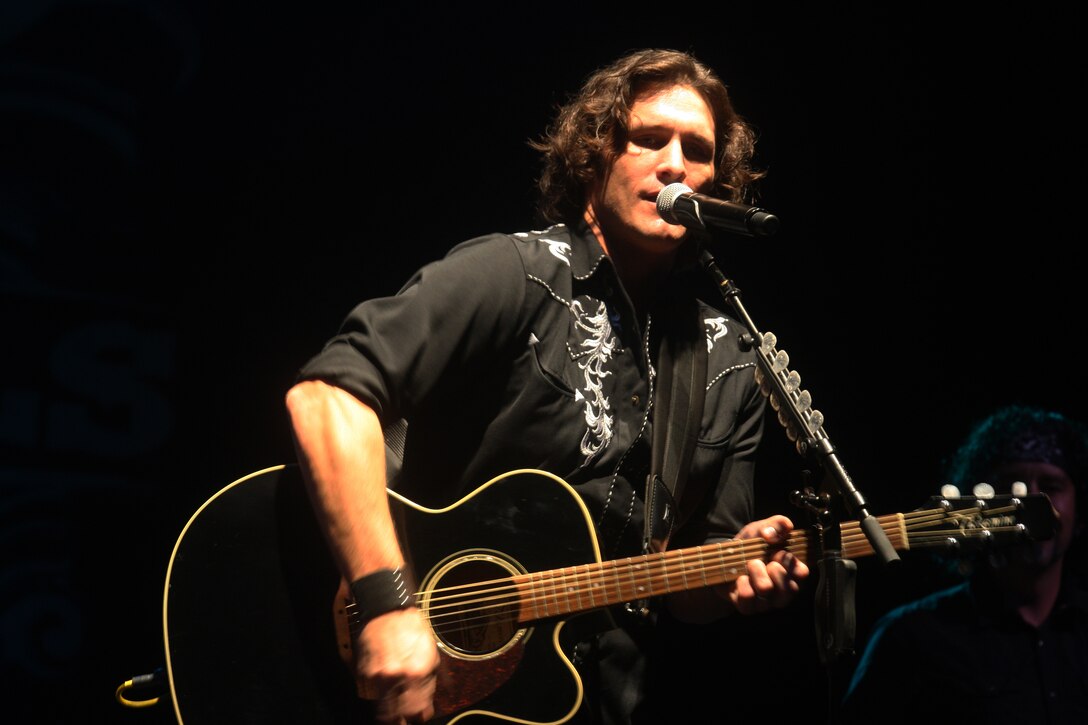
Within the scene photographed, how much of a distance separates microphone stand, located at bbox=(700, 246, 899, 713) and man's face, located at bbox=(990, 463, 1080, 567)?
178 centimetres

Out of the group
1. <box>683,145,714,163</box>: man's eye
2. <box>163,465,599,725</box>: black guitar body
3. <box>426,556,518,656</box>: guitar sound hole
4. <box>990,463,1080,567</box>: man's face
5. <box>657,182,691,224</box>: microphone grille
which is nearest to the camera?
<box>163,465,599,725</box>: black guitar body

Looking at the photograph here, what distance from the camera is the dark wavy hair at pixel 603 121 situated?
2663 mm

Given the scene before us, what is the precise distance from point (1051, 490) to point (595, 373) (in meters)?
2.04

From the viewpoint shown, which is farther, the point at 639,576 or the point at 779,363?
the point at 639,576

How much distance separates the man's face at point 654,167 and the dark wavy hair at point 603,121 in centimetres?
5

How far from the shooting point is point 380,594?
5.55 feet

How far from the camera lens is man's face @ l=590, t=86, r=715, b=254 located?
2441mm

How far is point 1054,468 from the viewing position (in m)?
3.31

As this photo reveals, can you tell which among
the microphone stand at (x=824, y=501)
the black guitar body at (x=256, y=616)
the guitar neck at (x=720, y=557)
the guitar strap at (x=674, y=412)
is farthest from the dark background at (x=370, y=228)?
the black guitar body at (x=256, y=616)

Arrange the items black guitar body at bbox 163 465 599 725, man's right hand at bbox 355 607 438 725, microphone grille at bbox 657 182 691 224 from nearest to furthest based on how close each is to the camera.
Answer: man's right hand at bbox 355 607 438 725 < black guitar body at bbox 163 465 599 725 < microphone grille at bbox 657 182 691 224

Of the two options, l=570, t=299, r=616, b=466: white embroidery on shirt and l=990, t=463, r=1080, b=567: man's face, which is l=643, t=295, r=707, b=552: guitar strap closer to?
l=570, t=299, r=616, b=466: white embroidery on shirt

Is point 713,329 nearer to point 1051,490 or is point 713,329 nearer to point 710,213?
point 710,213

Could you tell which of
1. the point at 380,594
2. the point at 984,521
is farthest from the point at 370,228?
the point at 984,521

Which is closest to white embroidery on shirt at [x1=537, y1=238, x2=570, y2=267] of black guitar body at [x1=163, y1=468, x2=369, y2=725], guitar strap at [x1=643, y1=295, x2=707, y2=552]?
guitar strap at [x1=643, y1=295, x2=707, y2=552]
